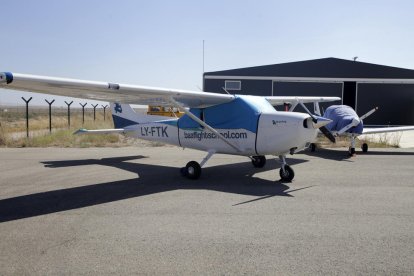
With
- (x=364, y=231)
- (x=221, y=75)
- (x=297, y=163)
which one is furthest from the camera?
(x=221, y=75)

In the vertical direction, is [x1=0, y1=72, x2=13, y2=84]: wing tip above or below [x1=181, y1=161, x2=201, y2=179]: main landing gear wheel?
above

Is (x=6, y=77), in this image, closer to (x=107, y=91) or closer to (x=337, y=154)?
(x=107, y=91)

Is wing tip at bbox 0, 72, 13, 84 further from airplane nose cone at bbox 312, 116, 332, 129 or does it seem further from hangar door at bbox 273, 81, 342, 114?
hangar door at bbox 273, 81, 342, 114

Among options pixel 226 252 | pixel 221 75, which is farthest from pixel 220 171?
pixel 221 75

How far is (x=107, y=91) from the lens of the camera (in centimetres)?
742

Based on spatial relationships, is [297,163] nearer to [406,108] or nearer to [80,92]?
→ [80,92]

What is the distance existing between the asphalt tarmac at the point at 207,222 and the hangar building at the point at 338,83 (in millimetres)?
16835

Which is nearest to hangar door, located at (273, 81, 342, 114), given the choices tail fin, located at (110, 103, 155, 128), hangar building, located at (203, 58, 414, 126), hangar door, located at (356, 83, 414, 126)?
hangar building, located at (203, 58, 414, 126)

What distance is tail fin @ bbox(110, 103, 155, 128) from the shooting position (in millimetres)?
11719

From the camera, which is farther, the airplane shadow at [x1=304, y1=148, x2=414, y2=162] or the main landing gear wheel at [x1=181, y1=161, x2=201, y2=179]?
the airplane shadow at [x1=304, y1=148, x2=414, y2=162]

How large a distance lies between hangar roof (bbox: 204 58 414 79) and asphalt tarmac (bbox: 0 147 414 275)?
56.8 ft

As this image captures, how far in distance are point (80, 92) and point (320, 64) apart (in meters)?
22.7

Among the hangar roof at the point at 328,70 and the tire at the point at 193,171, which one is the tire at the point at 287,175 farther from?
the hangar roof at the point at 328,70

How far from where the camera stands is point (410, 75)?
2709cm
